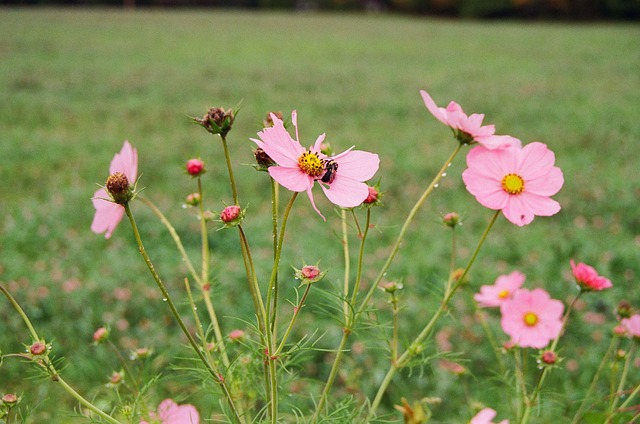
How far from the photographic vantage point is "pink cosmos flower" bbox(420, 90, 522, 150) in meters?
0.55

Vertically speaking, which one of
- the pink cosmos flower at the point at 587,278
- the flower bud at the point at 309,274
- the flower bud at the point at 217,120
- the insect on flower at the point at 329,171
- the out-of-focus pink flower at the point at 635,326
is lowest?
the out-of-focus pink flower at the point at 635,326

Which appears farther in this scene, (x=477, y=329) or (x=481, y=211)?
(x=481, y=211)

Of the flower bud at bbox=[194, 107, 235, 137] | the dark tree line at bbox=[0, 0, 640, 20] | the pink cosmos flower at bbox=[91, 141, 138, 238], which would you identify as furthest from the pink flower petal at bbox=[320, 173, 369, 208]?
the dark tree line at bbox=[0, 0, 640, 20]

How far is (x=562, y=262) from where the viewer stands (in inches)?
96.6

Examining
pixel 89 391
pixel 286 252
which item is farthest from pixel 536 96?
pixel 89 391

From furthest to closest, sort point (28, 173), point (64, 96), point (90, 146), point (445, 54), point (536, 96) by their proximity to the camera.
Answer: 1. point (445, 54)
2. point (536, 96)
3. point (64, 96)
4. point (90, 146)
5. point (28, 173)

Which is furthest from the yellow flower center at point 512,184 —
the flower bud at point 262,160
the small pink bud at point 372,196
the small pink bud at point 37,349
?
the small pink bud at point 37,349

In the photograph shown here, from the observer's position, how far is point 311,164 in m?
0.50

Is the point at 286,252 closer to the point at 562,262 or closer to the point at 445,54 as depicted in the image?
the point at 562,262

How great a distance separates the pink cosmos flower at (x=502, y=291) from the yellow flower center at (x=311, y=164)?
414mm

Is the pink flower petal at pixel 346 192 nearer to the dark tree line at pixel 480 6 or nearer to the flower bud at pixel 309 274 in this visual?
the flower bud at pixel 309 274

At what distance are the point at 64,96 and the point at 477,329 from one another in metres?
5.39

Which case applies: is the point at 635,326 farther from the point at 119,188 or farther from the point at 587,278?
the point at 119,188

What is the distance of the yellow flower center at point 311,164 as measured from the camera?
499mm
